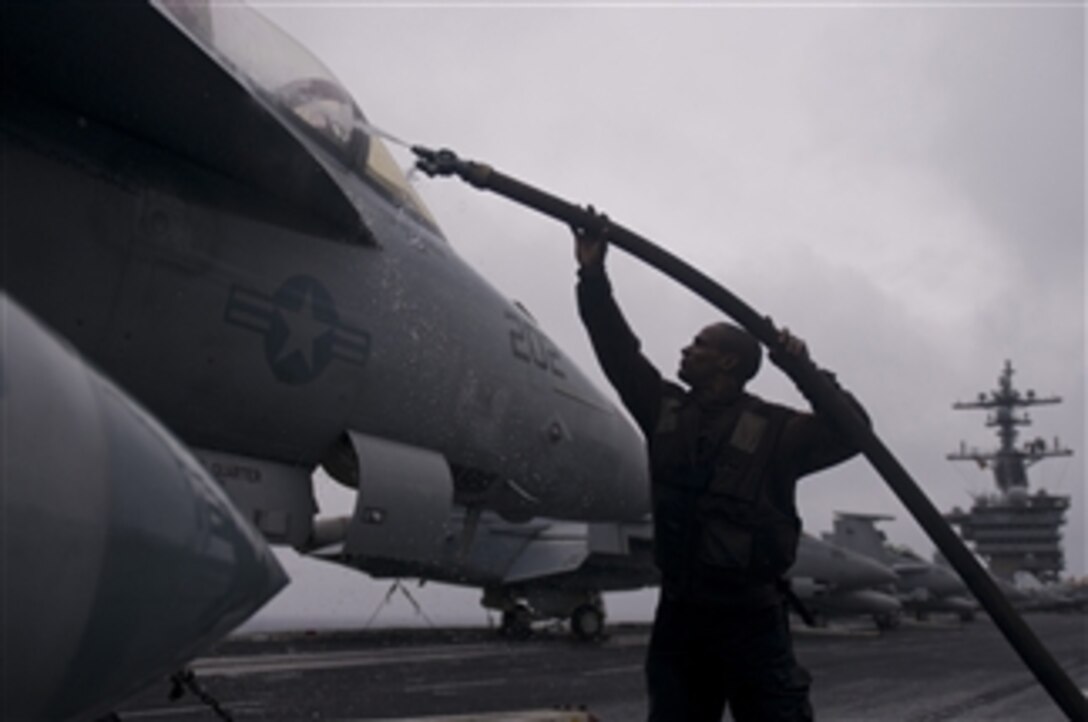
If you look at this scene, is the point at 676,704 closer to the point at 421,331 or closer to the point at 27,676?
the point at 27,676

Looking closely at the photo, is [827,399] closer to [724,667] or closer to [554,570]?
[724,667]

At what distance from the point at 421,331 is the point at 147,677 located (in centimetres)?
411

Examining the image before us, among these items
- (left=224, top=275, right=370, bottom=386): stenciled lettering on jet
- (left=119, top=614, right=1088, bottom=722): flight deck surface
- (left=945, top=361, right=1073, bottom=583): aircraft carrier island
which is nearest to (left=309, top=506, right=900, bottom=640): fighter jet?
(left=119, top=614, right=1088, bottom=722): flight deck surface

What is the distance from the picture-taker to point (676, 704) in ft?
9.89

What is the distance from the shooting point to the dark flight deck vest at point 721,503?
3.01 meters

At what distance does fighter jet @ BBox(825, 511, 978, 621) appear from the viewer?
37188mm

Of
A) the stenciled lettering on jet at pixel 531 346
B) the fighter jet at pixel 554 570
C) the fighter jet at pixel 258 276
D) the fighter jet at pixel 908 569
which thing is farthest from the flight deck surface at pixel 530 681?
the fighter jet at pixel 908 569

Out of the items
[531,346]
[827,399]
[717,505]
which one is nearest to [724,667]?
[717,505]

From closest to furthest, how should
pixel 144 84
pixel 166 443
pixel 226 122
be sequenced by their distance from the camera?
pixel 166 443 < pixel 144 84 < pixel 226 122

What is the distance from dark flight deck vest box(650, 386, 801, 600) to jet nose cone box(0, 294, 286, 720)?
163cm

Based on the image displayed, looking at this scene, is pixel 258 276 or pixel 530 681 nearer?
pixel 258 276

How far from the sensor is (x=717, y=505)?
308 cm

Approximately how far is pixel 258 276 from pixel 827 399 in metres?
2.92

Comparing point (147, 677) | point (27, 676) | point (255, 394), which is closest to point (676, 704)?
point (147, 677)
